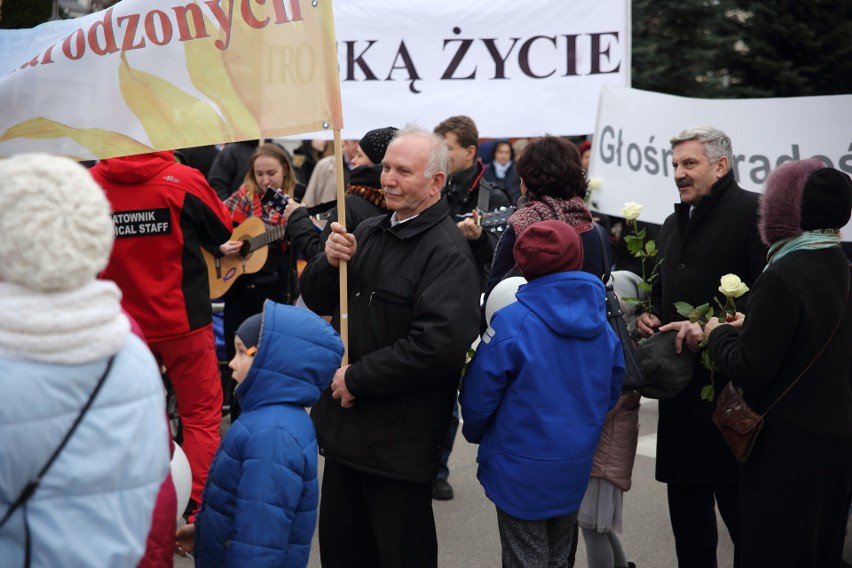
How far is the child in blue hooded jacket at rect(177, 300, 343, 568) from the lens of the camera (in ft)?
9.25

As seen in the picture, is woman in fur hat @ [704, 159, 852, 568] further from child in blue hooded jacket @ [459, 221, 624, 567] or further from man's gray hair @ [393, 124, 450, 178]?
man's gray hair @ [393, 124, 450, 178]

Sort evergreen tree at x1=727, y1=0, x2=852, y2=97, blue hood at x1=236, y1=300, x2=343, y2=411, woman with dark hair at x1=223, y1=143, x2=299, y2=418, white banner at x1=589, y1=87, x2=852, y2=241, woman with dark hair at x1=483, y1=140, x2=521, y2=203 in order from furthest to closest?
evergreen tree at x1=727, y1=0, x2=852, y2=97
woman with dark hair at x1=483, y1=140, x2=521, y2=203
woman with dark hair at x1=223, y1=143, x2=299, y2=418
white banner at x1=589, y1=87, x2=852, y2=241
blue hood at x1=236, y1=300, x2=343, y2=411

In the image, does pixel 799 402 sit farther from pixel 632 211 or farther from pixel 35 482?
pixel 35 482

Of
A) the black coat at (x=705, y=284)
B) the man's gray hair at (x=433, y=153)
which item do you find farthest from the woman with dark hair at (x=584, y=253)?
the man's gray hair at (x=433, y=153)

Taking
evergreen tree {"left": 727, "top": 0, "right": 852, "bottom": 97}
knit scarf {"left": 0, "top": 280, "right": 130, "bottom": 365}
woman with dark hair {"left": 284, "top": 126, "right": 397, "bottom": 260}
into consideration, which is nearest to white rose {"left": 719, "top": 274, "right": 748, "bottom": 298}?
woman with dark hair {"left": 284, "top": 126, "right": 397, "bottom": 260}

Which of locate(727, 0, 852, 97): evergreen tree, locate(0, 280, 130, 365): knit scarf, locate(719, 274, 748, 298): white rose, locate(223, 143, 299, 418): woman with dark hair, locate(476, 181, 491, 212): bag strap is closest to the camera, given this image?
locate(0, 280, 130, 365): knit scarf

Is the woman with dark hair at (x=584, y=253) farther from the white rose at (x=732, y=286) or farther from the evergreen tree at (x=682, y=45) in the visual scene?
the evergreen tree at (x=682, y=45)

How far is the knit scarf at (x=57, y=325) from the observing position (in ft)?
6.75

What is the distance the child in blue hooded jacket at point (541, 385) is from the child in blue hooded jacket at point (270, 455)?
757 millimetres

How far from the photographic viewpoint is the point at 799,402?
3.52 m

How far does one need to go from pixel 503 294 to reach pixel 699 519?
1.39 m

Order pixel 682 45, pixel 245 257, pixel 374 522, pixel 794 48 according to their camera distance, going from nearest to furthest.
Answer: pixel 374 522 → pixel 245 257 → pixel 794 48 → pixel 682 45

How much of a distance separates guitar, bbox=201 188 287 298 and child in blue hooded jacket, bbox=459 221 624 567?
10.5 ft

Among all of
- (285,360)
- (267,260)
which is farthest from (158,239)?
(285,360)
